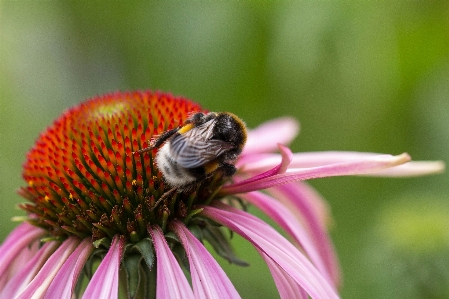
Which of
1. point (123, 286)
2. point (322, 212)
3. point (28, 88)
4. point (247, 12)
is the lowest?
point (322, 212)

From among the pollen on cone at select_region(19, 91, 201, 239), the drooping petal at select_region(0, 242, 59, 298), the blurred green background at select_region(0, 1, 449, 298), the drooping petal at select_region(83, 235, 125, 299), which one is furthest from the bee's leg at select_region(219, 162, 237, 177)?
the blurred green background at select_region(0, 1, 449, 298)

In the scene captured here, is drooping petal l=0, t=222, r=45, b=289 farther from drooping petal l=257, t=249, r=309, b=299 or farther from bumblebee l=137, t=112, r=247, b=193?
drooping petal l=257, t=249, r=309, b=299

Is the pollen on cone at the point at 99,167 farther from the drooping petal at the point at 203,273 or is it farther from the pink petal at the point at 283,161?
the pink petal at the point at 283,161

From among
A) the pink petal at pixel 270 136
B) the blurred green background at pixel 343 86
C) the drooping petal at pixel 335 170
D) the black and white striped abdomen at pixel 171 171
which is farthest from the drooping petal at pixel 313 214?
the black and white striped abdomen at pixel 171 171

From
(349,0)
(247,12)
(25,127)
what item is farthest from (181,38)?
(25,127)

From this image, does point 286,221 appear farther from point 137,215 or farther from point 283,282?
point 137,215

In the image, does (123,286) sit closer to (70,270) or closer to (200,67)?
(70,270)

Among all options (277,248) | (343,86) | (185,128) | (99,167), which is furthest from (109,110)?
(343,86)
